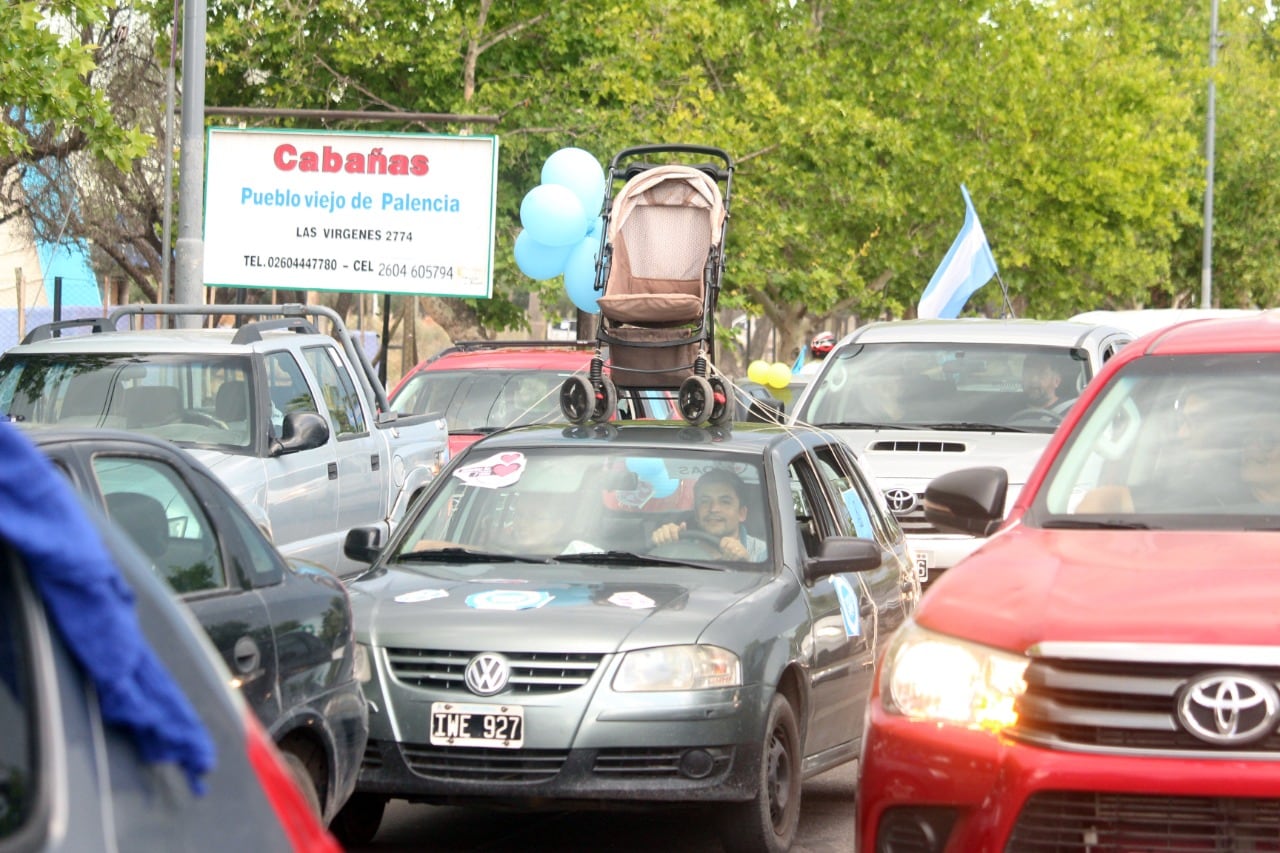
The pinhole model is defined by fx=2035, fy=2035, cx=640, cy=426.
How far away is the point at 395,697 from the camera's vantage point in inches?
267

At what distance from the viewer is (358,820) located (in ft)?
23.6

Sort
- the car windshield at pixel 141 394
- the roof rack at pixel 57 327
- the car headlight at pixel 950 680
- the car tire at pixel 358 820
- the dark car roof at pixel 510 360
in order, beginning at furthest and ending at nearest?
1. the dark car roof at pixel 510 360
2. the roof rack at pixel 57 327
3. the car windshield at pixel 141 394
4. the car tire at pixel 358 820
5. the car headlight at pixel 950 680

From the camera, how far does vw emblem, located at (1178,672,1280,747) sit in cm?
434

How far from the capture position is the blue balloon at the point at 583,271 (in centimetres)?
1745

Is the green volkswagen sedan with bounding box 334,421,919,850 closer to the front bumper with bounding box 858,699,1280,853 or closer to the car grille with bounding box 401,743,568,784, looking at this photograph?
the car grille with bounding box 401,743,568,784

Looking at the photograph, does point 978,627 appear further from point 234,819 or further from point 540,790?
point 234,819

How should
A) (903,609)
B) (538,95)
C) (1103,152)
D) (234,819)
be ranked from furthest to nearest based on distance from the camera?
1. (1103,152)
2. (538,95)
3. (903,609)
4. (234,819)

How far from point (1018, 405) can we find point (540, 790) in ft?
22.6

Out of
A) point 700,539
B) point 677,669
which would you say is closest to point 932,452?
point 700,539

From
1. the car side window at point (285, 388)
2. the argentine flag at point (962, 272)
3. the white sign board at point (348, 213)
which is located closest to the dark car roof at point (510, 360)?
the car side window at point (285, 388)

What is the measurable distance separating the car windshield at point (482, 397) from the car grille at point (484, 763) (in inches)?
312

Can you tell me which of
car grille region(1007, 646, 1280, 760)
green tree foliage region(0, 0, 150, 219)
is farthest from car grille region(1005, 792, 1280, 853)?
green tree foliage region(0, 0, 150, 219)

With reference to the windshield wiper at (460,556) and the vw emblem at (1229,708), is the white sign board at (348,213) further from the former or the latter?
the vw emblem at (1229,708)

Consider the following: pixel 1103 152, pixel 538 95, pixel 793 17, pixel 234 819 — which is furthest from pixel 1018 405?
pixel 1103 152
